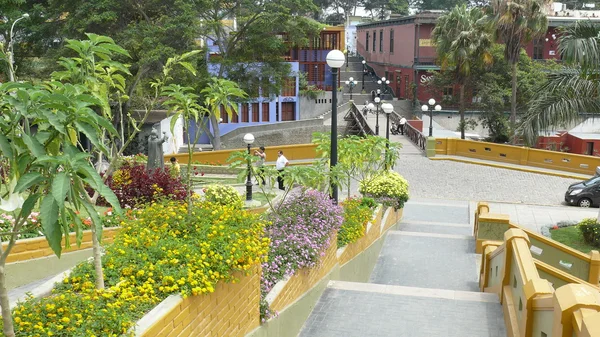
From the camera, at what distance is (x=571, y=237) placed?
55.8ft

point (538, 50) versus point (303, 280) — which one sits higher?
point (538, 50)

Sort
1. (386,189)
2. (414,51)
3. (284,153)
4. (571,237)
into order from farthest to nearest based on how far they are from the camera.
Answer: (414,51) → (284,153) → (386,189) → (571,237)

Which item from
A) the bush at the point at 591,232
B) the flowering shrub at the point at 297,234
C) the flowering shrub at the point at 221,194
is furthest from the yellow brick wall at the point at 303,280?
the bush at the point at 591,232

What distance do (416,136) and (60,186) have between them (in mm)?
31583

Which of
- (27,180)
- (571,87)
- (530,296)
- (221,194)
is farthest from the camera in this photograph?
Result: (571,87)

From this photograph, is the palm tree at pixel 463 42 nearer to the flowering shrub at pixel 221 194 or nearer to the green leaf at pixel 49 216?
the flowering shrub at pixel 221 194

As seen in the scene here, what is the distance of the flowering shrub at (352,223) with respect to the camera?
11.9m

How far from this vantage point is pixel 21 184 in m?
3.81

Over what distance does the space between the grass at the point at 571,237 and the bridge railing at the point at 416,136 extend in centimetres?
1395

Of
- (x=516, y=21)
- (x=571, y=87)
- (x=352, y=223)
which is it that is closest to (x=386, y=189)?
(x=571, y=87)

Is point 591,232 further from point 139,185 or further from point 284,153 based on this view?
point 284,153

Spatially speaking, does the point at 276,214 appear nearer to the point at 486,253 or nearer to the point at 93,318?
the point at 486,253

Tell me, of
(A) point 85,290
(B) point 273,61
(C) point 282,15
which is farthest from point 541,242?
(B) point 273,61

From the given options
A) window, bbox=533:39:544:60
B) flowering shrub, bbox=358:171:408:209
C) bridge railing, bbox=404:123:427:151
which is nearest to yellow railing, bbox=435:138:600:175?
bridge railing, bbox=404:123:427:151
